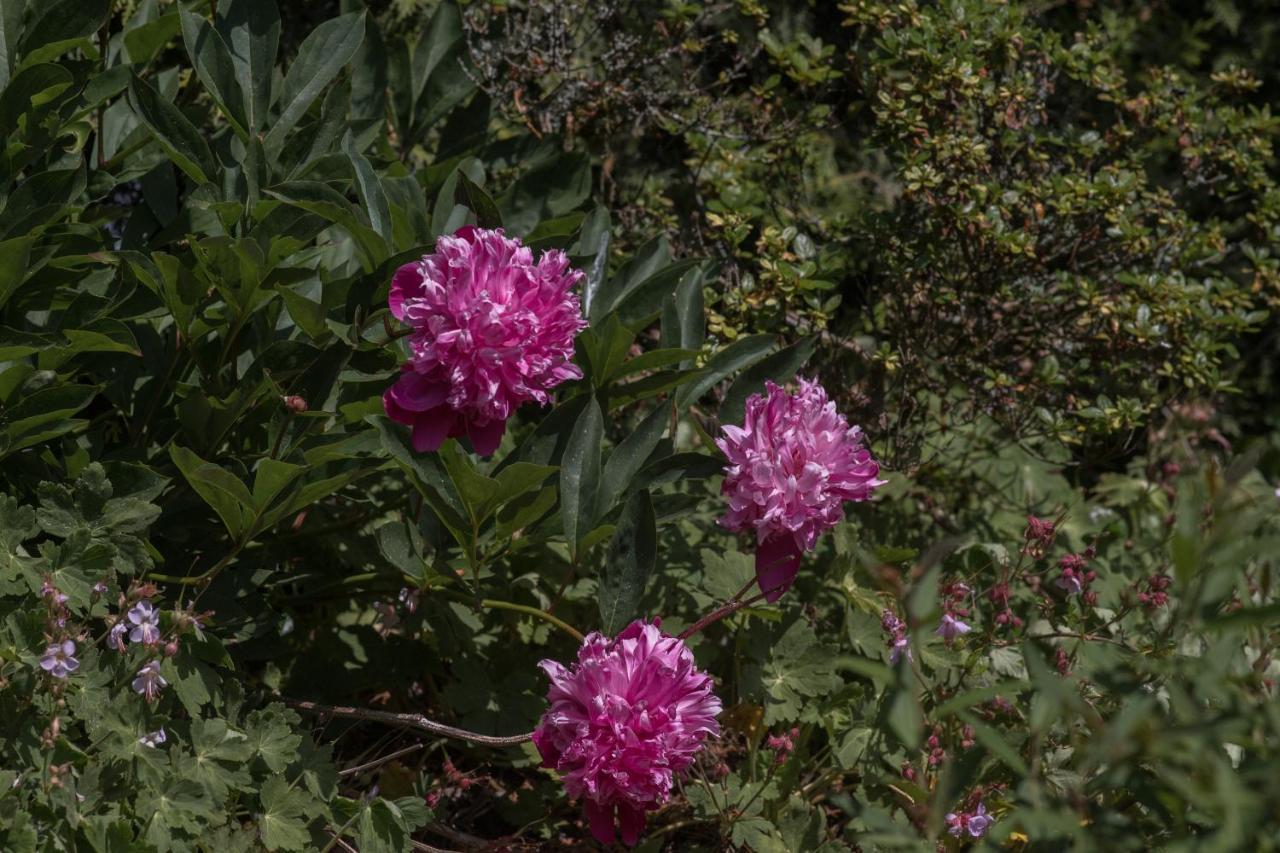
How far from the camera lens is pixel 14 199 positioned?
2.19m

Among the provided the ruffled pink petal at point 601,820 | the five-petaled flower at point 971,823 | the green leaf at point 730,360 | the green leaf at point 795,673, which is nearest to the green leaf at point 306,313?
the green leaf at point 730,360

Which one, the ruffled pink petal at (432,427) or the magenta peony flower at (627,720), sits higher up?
the ruffled pink petal at (432,427)

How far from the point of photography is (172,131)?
7.23 ft

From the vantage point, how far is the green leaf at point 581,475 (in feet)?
7.00

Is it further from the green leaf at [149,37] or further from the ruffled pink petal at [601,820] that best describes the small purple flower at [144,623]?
the green leaf at [149,37]

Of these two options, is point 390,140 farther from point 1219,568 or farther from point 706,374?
point 1219,568

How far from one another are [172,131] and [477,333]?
2.44 feet

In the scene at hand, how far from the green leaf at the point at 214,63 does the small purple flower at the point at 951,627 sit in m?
1.50

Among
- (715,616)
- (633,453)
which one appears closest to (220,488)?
(633,453)

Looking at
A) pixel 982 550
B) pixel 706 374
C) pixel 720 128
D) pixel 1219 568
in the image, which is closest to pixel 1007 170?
pixel 720 128

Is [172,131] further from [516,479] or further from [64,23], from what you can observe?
[516,479]

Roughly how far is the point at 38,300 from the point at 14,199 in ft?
0.59

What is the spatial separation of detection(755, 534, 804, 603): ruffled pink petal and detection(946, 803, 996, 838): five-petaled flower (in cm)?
50

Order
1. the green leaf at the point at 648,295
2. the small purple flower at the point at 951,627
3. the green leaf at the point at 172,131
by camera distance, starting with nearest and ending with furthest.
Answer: the green leaf at the point at 172,131, the small purple flower at the point at 951,627, the green leaf at the point at 648,295
